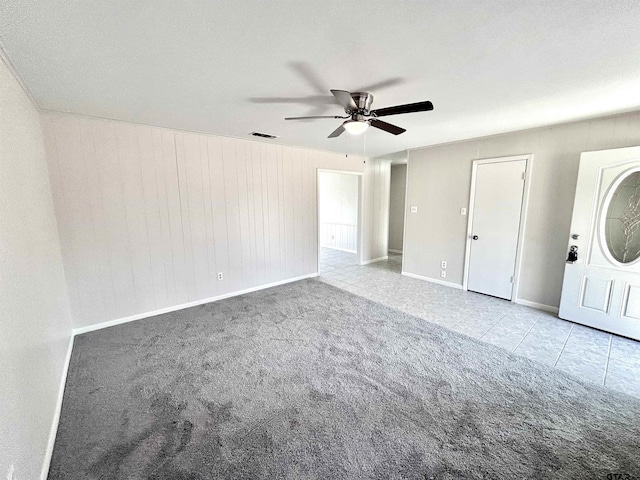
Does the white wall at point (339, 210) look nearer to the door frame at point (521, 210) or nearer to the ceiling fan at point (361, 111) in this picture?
the door frame at point (521, 210)

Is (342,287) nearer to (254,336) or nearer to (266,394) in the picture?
(254,336)

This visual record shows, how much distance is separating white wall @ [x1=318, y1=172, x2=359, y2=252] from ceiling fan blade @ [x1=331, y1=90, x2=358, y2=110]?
14.4 ft

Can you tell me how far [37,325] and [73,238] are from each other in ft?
5.36

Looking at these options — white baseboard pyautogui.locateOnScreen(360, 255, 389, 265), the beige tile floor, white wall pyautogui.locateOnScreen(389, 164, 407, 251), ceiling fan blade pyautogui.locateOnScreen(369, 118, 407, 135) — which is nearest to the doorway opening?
white baseboard pyautogui.locateOnScreen(360, 255, 389, 265)

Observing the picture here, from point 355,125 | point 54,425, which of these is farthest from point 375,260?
point 54,425

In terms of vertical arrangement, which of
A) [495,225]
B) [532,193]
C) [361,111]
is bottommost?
[495,225]

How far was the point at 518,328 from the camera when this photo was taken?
10.3 feet

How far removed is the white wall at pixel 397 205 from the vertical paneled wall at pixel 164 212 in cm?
321

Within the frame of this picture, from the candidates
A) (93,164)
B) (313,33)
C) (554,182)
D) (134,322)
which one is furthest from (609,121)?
(134,322)

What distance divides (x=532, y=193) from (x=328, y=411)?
386 cm

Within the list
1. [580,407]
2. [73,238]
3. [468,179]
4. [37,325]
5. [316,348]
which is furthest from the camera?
[468,179]

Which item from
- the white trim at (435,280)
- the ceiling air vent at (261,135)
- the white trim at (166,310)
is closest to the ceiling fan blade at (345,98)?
the ceiling air vent at (261,135)

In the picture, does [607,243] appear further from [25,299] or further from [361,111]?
[25,299]

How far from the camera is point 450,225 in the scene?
15.1 feet
